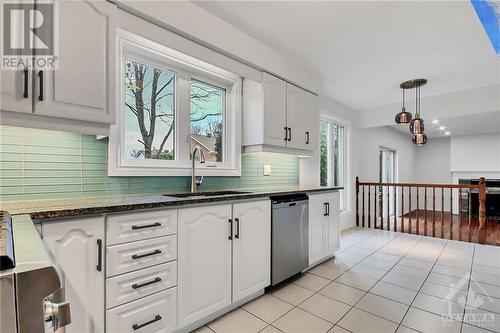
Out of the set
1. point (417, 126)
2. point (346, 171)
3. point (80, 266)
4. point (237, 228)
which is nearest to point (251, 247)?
point (237, 228)

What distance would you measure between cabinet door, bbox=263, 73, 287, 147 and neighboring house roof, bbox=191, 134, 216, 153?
0.59 m

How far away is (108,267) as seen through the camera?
1.37 m

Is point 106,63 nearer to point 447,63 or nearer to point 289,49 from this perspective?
point 289,49

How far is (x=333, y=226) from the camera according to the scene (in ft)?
10.9

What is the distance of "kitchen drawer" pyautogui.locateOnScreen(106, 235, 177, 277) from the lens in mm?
1384

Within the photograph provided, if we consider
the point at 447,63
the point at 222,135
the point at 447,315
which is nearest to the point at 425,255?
the point at 447,315

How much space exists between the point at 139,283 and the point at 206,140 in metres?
1.54

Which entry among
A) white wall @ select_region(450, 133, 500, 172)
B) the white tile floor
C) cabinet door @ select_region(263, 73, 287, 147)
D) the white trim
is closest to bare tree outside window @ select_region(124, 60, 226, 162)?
cabinet door @ select_region(263, 73, 287, 147)

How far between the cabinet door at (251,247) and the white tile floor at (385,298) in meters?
0.18

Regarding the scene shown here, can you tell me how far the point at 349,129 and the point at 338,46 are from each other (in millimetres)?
2657

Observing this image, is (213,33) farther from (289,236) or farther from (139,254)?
(289,236)

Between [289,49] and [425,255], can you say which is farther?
[425,255]

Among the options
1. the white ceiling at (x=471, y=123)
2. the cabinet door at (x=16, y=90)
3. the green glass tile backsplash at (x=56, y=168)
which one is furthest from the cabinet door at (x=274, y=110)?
the white ceiling at (x=471, y=123)

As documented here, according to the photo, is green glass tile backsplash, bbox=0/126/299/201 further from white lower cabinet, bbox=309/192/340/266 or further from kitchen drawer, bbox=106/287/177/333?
white lower cabinet, bbox=309/192/340/266
